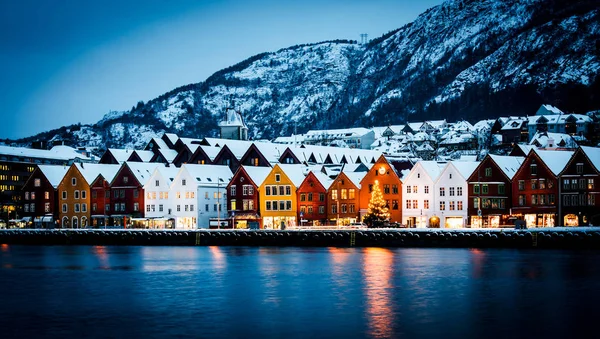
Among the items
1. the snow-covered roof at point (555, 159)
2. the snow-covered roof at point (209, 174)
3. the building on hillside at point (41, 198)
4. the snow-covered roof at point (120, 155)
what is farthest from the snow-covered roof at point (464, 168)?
the snow-covered roof at point (120, 155)

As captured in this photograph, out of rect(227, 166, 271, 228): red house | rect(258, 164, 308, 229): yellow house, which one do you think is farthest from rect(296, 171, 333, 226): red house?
rect(227, 166, 271, 228): red house

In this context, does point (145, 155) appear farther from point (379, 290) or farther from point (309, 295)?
point (309, 295)

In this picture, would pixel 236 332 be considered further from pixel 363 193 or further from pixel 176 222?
pixel 176 222

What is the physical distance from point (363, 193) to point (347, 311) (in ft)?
213

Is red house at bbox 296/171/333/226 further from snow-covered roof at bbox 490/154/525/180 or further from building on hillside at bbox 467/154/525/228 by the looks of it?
snow-covered roof at bbox 490/154/525/180

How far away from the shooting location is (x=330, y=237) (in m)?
98.0

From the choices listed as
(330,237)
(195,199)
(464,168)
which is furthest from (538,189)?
(195,199)

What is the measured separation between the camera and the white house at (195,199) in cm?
12062

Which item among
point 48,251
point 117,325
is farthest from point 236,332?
point 48,251

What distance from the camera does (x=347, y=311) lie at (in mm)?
47125

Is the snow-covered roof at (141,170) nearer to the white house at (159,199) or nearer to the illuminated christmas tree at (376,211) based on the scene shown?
the white house at (159,199)

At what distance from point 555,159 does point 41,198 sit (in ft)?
259

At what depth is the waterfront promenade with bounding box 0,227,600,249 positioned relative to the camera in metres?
85.9

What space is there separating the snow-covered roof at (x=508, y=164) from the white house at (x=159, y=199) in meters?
47.4
